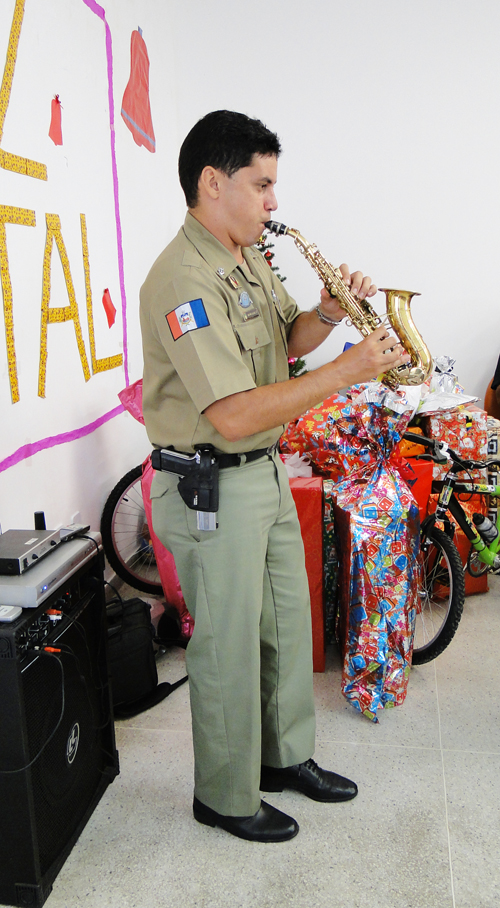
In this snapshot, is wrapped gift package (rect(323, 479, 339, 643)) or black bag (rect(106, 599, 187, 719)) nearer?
black bag (rect(106, 599, 187, 719))

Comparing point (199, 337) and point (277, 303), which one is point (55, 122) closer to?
point (277, 303)

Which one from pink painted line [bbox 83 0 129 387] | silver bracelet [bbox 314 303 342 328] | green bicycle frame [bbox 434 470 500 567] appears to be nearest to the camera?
silver bracelet [bbox 314 303 342 328]

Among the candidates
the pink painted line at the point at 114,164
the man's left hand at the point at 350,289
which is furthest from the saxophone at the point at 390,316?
the pink painted line at the point at 114,164

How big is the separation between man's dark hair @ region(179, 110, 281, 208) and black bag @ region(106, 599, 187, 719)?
4.45 ft

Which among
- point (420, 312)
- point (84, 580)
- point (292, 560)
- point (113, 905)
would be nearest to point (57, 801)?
point (113, 905)

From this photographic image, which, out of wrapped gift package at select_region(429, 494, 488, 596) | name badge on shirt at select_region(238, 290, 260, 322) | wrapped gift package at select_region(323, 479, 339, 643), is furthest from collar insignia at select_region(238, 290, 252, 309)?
wrapped gift package at select_region(429, 494, 488, 596)

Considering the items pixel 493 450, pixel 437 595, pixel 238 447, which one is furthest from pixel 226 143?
pixel 493 450

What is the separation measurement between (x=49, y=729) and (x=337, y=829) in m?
0.75

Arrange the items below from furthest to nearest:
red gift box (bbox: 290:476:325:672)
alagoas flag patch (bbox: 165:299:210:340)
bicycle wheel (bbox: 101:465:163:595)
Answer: bicycle wheel (bbox: 101:465:163:595) < red gift box (bbox: 290:476:325:672) < alagoas flag patch (bbox: 165:299:210:340)

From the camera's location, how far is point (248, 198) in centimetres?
138

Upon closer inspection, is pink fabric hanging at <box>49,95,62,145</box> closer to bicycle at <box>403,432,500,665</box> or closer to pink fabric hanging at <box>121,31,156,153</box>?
pink fabric hanging at <box>121,31,156,153</box>

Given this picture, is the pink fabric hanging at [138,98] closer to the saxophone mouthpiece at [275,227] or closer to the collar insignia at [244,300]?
the saxophone mouthpiece at [275,227]

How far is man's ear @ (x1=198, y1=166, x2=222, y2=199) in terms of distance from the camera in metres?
1.36

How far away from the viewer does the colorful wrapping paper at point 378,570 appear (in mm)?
2045
